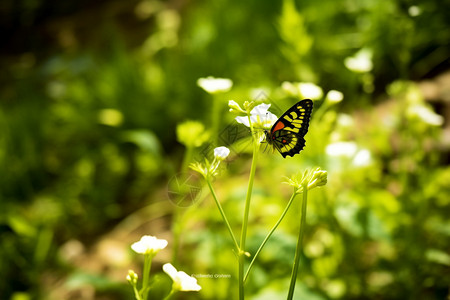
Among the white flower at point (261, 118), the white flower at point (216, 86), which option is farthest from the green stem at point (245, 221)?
the white flower at point (216, 86)

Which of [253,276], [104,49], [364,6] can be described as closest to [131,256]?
[253,276]

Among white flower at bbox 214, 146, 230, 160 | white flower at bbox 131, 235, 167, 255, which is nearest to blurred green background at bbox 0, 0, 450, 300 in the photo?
white flower at bbox 214, 146, 230, 160

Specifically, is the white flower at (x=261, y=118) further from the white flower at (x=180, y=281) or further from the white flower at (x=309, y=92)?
the white flower at (x=309, y=92)

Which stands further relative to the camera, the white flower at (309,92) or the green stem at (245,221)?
the white flower at (309,92)

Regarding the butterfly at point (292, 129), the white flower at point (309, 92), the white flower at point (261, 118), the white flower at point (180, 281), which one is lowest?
the white flower at point (180, 281)

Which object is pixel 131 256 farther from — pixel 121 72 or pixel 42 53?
pixel 42 53

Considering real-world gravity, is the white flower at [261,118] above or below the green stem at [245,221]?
above

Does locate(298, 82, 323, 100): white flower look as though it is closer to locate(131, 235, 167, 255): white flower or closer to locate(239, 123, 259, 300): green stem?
locate(239, 123, 259, 300): green stem
